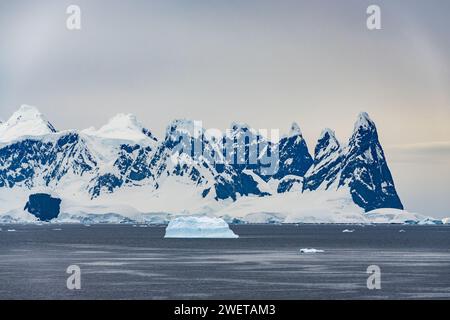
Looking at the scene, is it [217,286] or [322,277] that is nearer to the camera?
[217,286]

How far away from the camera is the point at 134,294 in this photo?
268 feet

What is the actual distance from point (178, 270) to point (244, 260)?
24959 millimetres

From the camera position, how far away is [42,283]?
3684 inches
